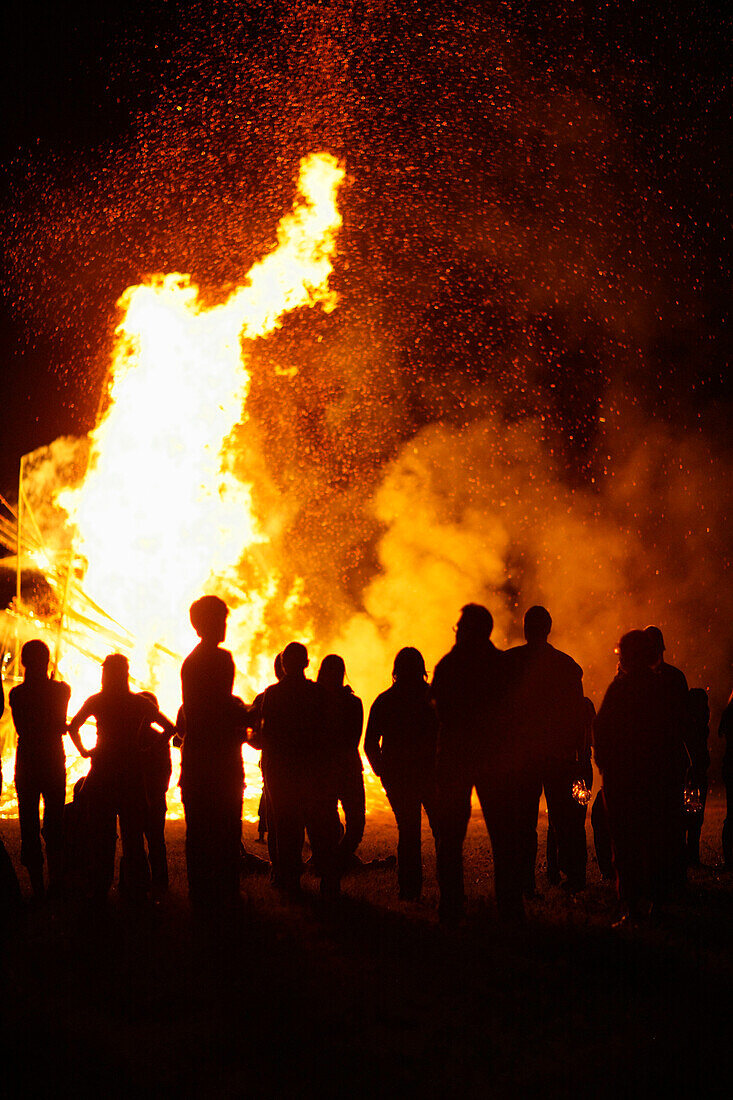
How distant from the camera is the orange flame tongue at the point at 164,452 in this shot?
37.4 feet

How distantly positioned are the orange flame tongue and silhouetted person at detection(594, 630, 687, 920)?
25.8ft

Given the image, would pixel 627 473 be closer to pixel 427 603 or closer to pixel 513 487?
pixel 513 487

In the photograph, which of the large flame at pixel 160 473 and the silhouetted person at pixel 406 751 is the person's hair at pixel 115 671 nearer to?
the silhouetted person at pixel 406 751

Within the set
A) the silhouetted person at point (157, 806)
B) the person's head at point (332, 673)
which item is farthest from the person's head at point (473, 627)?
the silhouetted person at point (157, 806)

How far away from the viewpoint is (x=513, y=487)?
1656cm

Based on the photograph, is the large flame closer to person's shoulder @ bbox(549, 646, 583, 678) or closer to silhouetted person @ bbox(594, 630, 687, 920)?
person's shoulder @ bbox(549, 646, 583, 678)

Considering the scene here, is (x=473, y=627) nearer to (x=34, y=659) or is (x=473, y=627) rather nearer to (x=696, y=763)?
(x=696, y=763)

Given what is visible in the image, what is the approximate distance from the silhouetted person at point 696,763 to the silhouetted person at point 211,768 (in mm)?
2978

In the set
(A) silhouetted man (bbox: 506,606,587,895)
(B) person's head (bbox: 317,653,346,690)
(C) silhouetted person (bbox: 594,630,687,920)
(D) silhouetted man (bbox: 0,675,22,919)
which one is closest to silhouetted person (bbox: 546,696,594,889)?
(A) silhouetted man (bbox: 506,606,587,895)

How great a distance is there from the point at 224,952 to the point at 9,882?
106 centimetres

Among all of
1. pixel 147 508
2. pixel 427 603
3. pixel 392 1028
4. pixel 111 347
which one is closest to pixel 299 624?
pixel 427 603

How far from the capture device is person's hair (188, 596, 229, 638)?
4.29 m

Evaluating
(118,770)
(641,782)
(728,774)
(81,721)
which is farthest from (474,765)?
(728,774)

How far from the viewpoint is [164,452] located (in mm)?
11492
